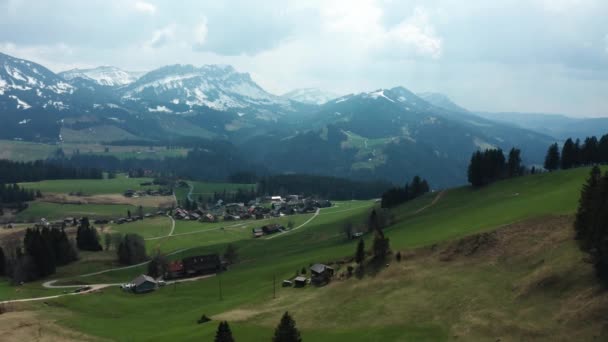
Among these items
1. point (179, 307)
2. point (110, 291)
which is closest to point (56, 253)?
point (110, 291)

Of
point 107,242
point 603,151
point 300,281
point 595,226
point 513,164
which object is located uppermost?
point 603,151

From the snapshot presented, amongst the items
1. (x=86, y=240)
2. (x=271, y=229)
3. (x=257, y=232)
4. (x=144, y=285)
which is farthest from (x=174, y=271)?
(x=271, y=229)

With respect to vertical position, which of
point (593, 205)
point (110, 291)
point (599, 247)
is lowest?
point (110, 291)

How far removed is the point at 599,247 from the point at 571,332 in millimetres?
10146

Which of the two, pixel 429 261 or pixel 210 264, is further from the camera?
pixel 210 264

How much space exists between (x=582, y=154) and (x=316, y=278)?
100416mm

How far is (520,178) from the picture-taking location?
427ft

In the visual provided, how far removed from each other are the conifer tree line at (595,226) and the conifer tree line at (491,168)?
8147 cm

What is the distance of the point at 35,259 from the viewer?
10681 cm

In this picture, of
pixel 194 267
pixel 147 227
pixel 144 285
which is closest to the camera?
pixel 144 285

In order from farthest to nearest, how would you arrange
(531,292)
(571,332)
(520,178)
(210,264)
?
(520,178) < (210,264) < (531,292) < (571,332)

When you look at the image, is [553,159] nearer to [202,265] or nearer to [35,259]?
[202,265]

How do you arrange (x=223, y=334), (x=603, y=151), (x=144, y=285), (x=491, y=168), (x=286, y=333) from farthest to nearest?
(x=491, y=168) < (x=603, y=151) < (x=144, y=285) < (x=223, y=334) < (x=286, y=333)

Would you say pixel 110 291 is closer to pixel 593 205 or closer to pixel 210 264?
pixel 210 264
